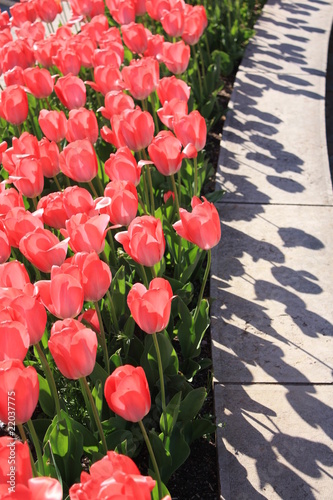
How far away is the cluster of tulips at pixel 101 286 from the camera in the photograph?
1593mm

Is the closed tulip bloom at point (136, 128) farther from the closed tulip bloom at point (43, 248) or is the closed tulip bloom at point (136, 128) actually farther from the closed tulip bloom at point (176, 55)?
the closed tulip bloom at point (176, 55)

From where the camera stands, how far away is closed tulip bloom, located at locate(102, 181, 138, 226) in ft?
7.30

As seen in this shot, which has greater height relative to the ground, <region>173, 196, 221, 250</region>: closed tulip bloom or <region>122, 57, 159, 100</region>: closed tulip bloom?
<region>122, 57, 159, 100</region>: closed tulip bloom

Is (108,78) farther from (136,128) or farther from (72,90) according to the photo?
(136,128)

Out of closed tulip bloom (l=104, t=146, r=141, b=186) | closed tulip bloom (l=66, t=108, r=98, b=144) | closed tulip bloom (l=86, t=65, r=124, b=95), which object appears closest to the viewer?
closed tulip bloom (l=104, t=146, r=141, b=186)

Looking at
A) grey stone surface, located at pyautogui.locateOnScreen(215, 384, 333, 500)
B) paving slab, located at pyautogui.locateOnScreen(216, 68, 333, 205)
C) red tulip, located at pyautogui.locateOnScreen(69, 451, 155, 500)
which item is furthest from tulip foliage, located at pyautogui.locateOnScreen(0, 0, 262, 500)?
paving slab, located at pyautogui.locateOnScreen(216, 68, 333, 205)

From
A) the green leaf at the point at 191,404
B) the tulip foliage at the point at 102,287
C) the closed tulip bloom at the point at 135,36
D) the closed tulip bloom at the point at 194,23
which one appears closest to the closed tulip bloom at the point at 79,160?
the tulip foliage at the point at 102,287

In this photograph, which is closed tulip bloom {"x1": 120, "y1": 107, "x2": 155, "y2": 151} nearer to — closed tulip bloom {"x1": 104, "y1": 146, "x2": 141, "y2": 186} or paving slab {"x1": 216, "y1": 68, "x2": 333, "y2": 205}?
closed tulip bloom {"x1": 104, "y1": 146, "x2": 141, "y2": 186}

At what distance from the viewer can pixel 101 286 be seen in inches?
74.8

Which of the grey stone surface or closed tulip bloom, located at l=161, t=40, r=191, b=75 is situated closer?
the grey stone surface

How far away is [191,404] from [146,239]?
0.54 meters

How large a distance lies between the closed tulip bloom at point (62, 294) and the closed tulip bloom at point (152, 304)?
0.43ft

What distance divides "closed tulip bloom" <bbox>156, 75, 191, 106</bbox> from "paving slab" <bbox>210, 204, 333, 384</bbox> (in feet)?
2.32

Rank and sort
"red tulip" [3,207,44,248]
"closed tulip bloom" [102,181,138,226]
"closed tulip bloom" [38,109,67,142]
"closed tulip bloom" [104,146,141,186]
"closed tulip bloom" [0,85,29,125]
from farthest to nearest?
"closed tulip bloom" [0,85,29,125], "closed tulip bloom" [38,109,67,142], "closed tulip bloom" [104,146,141,186], "closed tulip bloom" [102,181,138,226], "red tulip" [3,207,44,248]
